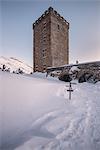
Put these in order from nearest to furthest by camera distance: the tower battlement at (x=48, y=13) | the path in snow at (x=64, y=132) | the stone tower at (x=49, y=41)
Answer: the path in snow at (x=64, y=132) → the stone tower at (x=49, y=41) → the tower battlement at (x=48, y=13)

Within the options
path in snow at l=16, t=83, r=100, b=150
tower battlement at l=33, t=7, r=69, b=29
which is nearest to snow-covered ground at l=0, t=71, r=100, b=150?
path in snow at l=16, t=83, r=100, b=150

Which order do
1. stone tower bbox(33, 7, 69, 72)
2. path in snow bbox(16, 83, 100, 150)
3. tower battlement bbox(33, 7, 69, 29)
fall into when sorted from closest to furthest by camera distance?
path in snow bbox(16, 83, 100, 150), stone tower bbox(33, 7, 69, 72), tower battlement bbox(33, 7, 69, 29)

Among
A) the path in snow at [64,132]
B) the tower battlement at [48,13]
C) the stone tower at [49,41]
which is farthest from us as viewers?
the tower battlement at [48,13]

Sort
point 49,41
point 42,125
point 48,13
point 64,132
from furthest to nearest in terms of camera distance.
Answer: point 48,13
point 49,41
point 42,125
point 64,132

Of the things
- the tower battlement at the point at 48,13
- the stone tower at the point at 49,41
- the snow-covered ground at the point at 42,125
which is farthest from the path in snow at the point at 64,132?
the tower battlement at the point at 48,13

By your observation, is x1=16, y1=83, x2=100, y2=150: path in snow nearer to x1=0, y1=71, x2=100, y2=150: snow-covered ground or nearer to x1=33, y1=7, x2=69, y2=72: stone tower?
x1=0, y1=71, x2=100, y2=150: snow-covered ground

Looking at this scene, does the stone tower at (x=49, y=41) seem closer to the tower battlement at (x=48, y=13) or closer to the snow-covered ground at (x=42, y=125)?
the tower battlement at (x=48, y=13)

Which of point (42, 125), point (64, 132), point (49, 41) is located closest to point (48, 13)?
point (49, 41)

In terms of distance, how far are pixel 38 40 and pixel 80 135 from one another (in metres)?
23.3

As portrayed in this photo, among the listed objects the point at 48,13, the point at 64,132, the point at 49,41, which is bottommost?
the point at 64,132

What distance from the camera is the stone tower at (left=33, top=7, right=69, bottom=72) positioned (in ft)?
74.6

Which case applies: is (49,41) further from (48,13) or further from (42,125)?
(42,125)

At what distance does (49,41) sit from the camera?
22.8 metres

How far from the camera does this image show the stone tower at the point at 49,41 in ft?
74.6
